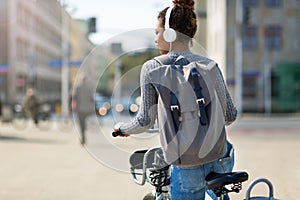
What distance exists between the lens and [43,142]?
1536 centimetres

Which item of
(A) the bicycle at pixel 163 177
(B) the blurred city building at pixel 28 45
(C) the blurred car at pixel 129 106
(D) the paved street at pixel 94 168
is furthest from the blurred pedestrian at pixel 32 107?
(A) the bicycle at pixel 163 177

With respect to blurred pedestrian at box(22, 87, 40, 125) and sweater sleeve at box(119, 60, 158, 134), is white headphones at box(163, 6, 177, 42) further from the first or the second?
blurred pedestrian at box(22, 87, 40, 125)

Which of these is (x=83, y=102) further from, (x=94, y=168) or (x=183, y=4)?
(x=183, y=4)

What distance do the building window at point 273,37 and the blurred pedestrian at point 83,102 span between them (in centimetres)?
3077

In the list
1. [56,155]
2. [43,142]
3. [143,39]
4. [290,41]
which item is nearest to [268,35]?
[290,41]

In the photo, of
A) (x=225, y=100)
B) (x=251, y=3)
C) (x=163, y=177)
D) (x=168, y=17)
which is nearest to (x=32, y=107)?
(x=163, y=177)

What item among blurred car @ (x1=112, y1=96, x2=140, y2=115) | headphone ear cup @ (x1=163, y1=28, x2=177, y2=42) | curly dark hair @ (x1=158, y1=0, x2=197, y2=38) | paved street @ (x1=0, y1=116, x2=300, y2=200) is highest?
curly dark hair @ (x1=158, y1=0, x2=197, y2=38)

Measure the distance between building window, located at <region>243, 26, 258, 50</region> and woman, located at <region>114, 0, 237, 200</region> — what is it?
4042cm

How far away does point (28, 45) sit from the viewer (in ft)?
173

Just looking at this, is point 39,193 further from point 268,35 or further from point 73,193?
point 268,35

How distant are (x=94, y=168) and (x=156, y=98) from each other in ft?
23.5

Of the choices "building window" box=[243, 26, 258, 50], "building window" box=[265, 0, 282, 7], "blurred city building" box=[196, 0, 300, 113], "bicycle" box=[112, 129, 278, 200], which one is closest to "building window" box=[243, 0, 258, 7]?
"blurred city building" box=[196, 0, 300, 113]

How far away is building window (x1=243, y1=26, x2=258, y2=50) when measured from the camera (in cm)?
4275

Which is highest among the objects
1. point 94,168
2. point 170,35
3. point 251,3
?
point 251,3
